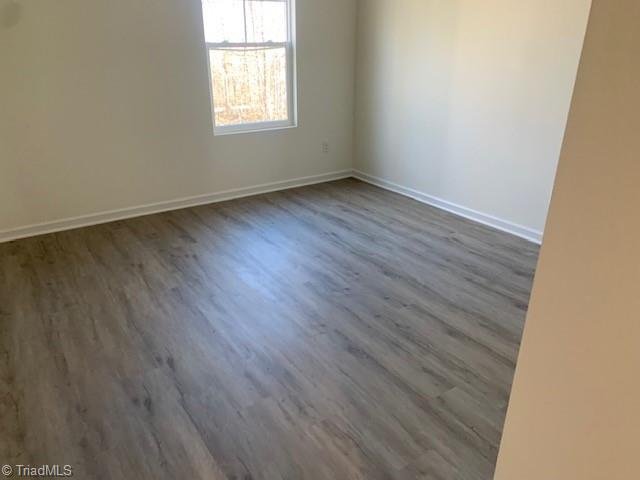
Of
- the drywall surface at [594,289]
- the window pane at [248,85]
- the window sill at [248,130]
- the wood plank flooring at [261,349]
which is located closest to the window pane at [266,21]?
the window pane at [248,85]

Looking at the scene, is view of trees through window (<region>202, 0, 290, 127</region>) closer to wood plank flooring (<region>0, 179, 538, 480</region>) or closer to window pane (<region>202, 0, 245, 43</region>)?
window pane (<region>202, 0, 245, 43</region>)

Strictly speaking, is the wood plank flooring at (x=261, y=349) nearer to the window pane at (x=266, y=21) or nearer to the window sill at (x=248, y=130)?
the window sill at (x=248, y=130)

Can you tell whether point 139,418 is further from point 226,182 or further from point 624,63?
point 226,182

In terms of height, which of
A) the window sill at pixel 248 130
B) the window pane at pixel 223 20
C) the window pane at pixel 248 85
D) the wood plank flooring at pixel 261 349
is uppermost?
the window pane at pixel 223 20

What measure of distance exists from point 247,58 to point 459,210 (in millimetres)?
2379

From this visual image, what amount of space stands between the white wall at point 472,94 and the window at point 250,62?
0.85 metres

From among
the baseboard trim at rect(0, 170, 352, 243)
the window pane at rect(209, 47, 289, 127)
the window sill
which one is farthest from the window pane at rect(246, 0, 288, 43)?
the baseboard trim at rect(0, 170, 352, 243)

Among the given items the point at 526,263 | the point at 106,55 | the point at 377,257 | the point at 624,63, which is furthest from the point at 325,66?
the point at 624,63

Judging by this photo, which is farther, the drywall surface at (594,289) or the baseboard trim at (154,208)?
the baseboard trim at (154,208)

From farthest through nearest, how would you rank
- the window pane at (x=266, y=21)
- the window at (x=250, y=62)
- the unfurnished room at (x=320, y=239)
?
the window pane at (x=266, y=21), the window at (x=250, y=62), the unfurnished room at (x=320, y=239)

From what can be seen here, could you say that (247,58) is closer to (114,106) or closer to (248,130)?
(248,130)

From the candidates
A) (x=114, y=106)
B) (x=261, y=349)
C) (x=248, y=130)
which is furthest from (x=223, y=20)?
(x=261, y=349)

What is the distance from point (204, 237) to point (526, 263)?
7.82 ft

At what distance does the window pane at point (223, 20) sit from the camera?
3969mm
